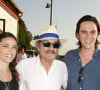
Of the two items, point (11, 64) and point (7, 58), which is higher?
point (7, 58)

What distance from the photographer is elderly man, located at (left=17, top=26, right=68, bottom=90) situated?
13.7 feet

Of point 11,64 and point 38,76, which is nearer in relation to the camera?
point 38,76

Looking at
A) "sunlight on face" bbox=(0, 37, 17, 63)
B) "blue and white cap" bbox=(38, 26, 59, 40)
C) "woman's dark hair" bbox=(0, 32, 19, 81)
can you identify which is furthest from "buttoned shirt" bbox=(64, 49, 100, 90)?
"sunlight on face" bbox=(0, 37, 17, 63)

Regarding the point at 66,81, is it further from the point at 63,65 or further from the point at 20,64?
the point at 20,64

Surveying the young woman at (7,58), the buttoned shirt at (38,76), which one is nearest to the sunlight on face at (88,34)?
the buttoned shirt at (38,76)

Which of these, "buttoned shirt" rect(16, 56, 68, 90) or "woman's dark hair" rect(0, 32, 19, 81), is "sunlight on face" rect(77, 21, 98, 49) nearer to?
"buttoned shirt" rect(16, 56, 68, 90)

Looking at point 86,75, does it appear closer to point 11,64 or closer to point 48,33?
point 48,33

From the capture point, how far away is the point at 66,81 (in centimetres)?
458

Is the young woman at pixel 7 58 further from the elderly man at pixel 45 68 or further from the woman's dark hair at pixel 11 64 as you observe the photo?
the elderly man at pixel 45 68

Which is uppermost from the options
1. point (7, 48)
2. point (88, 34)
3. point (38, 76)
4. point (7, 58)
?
point (88, 34)

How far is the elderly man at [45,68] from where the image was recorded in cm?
417

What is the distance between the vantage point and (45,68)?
4.33 metres

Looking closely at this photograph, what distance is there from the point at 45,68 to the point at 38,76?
8.8 inches

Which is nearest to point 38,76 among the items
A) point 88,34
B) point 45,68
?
point 45,68
